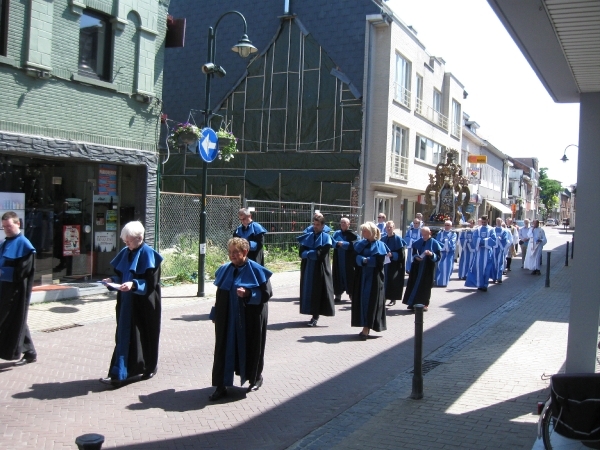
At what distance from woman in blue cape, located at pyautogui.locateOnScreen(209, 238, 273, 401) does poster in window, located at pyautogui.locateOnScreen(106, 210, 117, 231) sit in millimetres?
7670

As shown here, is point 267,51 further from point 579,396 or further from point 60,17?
point 579,396

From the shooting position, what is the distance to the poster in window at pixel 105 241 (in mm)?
13203

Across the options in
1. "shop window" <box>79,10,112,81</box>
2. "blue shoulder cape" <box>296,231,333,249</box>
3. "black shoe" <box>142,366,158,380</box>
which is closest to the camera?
"black shoe" <box>142,366,158,380</box>

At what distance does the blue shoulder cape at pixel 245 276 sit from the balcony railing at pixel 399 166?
2040 cm

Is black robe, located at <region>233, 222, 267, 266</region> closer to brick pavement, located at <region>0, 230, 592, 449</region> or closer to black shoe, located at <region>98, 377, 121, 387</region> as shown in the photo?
brick pavement, located at <region>0, 230, 592, 449</region>

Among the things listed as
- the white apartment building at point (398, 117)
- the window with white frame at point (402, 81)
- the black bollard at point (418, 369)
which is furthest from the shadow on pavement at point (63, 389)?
the window with white frame at point (402, 81)

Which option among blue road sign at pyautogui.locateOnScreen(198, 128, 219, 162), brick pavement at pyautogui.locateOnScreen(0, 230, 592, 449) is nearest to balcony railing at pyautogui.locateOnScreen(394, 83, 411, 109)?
blue road sign at pyautogui.locateOnScreen(198, 128, 219, 162)

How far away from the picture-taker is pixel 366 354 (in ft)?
27.9

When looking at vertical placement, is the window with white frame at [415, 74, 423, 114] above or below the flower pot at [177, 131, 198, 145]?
above

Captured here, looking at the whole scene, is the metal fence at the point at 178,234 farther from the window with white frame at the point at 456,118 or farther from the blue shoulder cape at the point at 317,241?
the window with white frame at the point at 456,118

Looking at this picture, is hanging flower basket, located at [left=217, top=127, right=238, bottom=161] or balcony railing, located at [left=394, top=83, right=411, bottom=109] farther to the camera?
balcony railing, located at [left=394, top=83, right=411, bottom=109]

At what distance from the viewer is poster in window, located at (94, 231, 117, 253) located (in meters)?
13.2

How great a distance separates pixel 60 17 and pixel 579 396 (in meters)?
A: 10.7

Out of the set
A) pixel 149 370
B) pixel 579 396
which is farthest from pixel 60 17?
pixel 579 396
